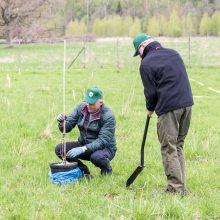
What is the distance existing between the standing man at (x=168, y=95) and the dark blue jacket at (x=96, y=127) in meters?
0.79

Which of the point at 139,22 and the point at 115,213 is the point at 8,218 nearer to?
the point at 115,213

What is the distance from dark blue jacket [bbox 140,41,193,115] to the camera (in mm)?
5422

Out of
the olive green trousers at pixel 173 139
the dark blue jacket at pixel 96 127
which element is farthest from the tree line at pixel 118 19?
the olive green trousers at pixel 173 139

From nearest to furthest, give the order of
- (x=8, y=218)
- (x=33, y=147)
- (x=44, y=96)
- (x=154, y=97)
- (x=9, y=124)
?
(x=8, y=218), (x=154, y=97), (x=33, y=147), (x=9, y=124), (x=44, y=96)

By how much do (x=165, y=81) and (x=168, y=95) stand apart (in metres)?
0.17

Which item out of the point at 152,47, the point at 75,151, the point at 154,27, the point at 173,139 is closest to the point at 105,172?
the point at 75,151

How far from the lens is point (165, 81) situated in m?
5.43

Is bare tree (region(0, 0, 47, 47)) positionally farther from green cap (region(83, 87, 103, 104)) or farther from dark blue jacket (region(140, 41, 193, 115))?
dark blue jacket (region(140, 41, 193, 115))

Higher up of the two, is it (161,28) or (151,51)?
(151,51)

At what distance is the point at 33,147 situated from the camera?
7.79 meters

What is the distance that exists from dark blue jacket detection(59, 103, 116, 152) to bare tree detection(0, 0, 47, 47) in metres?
43.3

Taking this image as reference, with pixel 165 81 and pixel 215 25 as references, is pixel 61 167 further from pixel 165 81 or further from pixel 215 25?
pixel 215 25

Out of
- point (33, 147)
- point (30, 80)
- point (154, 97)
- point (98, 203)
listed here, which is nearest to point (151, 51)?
point (154, 97)

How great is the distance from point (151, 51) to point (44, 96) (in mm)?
9063
